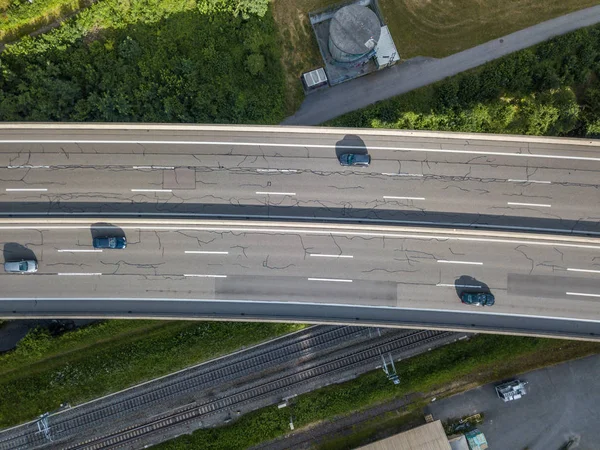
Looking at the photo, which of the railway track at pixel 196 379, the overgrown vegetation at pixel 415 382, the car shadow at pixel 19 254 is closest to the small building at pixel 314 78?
the railway track at pixel 196 379

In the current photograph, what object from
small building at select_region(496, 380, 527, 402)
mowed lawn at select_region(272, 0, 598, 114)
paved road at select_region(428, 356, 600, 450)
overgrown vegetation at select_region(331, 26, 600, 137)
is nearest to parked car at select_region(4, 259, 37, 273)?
mowed lawn at select_region(272, 0, 598, 114)

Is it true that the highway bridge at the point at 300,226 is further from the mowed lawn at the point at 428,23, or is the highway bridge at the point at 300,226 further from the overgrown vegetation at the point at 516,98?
the mowed lawn at the point at 428,23

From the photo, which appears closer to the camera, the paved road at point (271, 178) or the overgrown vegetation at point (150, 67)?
the paved road at point (271, 178)

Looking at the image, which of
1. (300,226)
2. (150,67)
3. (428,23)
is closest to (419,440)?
(300,226)

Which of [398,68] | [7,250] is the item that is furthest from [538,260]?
[7,250]

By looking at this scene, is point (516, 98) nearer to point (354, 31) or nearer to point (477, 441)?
point (354, 31)

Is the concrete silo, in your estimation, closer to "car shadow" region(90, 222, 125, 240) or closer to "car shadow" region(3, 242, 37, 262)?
"car shadow" region(90, 222, 125, 240)
